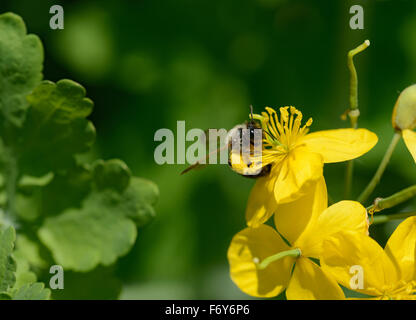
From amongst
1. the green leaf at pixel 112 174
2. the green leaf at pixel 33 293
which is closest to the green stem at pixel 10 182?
the green leaf at pixel 112 174

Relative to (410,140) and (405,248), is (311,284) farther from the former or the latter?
(410,140)

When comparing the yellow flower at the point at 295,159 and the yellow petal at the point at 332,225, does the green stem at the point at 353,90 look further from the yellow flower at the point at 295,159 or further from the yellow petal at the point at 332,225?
the yellow petal at the point at 332,225

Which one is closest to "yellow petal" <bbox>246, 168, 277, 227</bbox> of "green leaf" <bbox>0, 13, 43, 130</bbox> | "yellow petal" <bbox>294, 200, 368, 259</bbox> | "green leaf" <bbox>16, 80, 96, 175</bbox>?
"yellow petal" <bbox>294, 200, 368, 259</bbox>

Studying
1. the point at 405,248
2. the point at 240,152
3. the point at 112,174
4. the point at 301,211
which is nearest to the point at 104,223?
the point at 112,174

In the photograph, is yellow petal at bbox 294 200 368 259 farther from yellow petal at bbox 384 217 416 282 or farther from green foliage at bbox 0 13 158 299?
green foliage at bbox 0 13 158 299
